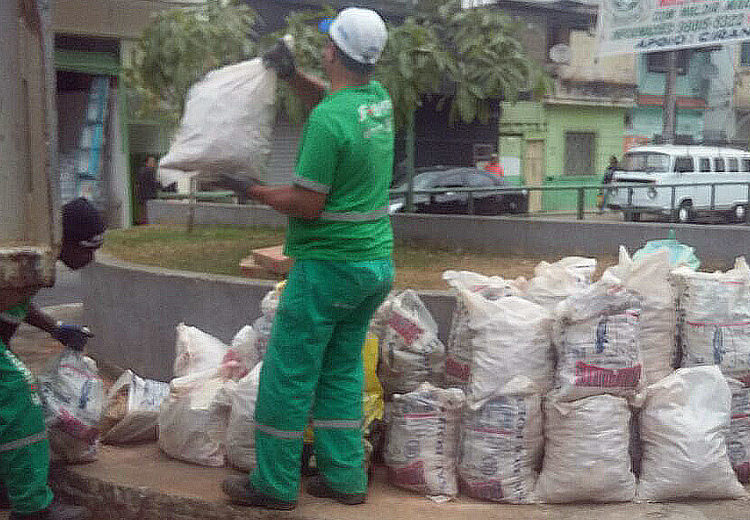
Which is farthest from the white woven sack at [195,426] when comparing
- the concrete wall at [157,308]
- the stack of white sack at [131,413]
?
the concrete wall at [157,308]

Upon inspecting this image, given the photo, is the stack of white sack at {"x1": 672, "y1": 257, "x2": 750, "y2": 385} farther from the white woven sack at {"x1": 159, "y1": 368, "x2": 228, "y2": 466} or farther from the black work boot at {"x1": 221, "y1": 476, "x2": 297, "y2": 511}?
the white woven sack at {"x1": 159, "y1": 368, "x2": 228, "y2": 466}

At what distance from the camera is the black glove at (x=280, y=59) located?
3436 millimetres

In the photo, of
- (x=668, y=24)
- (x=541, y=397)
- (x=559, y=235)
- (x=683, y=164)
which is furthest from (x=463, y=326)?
(x=683, y=164)

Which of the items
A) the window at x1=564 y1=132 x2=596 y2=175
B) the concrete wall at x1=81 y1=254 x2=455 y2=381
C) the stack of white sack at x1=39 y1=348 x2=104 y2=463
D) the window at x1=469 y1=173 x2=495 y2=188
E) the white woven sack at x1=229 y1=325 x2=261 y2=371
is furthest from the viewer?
the window at x1=564 y1=132 x2=596 y2=175

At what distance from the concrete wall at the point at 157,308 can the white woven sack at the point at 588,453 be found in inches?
44.4

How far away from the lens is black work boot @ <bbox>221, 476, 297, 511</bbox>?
11.2 ft

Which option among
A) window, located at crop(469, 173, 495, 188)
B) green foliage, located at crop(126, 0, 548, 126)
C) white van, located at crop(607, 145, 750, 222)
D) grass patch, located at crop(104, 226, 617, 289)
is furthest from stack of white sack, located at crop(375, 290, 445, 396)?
window, located at crop(469, 173, 495, 188)

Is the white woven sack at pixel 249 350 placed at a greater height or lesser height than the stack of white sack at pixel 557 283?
lesser

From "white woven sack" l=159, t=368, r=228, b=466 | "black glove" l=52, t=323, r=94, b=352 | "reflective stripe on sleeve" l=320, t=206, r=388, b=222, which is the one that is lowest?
"white woven sack" l=159, t=368, r=228, b=466

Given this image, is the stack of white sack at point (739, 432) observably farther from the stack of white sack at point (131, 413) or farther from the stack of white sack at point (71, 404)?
the stack of white sack at point (71, 404)

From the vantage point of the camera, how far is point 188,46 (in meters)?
8.49

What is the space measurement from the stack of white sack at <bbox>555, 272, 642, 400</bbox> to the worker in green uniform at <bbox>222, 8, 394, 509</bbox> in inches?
29.3

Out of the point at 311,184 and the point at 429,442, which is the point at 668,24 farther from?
the point at 311,184

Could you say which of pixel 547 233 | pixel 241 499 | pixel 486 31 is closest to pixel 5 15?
pixel 241 499
